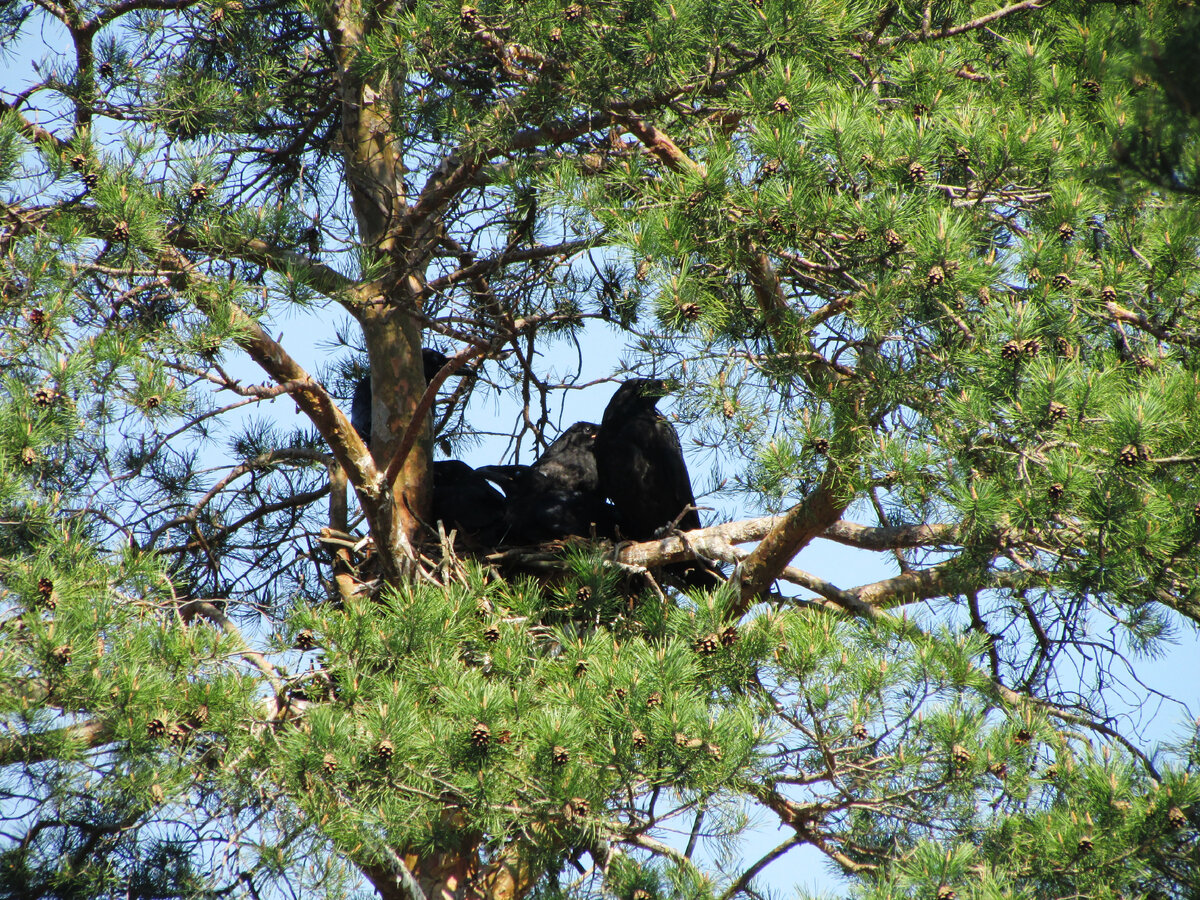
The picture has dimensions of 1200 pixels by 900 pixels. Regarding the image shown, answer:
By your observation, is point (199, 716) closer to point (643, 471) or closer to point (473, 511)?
point (473, 511)

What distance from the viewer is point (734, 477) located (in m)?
3.50

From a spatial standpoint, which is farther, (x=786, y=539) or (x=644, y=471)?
(x=644, y=471)

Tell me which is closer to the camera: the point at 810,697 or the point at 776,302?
the point at 810,697

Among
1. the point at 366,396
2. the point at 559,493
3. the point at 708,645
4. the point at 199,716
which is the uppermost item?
the point at 366,396

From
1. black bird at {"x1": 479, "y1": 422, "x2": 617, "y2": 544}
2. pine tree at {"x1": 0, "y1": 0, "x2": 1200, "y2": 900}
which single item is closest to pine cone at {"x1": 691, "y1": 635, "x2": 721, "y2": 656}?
pine tree at {"x1": 0, "y1": 0, "x2": 1200, "y2": 900}

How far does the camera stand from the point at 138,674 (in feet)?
9.73

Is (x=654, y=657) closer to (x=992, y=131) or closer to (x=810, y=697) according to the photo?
(x=810, y=697)

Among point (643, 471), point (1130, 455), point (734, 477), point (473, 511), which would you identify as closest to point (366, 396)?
point (473, 511)

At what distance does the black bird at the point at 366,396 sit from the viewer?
5188 millimetres

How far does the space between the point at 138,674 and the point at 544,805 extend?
1.14m

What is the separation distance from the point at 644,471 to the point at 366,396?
4.59ft

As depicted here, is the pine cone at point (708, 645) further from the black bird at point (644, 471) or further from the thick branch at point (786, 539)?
the black bird at point (644, 471)

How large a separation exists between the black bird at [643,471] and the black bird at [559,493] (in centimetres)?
13

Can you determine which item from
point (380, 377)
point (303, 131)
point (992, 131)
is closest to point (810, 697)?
point (992, 131)
